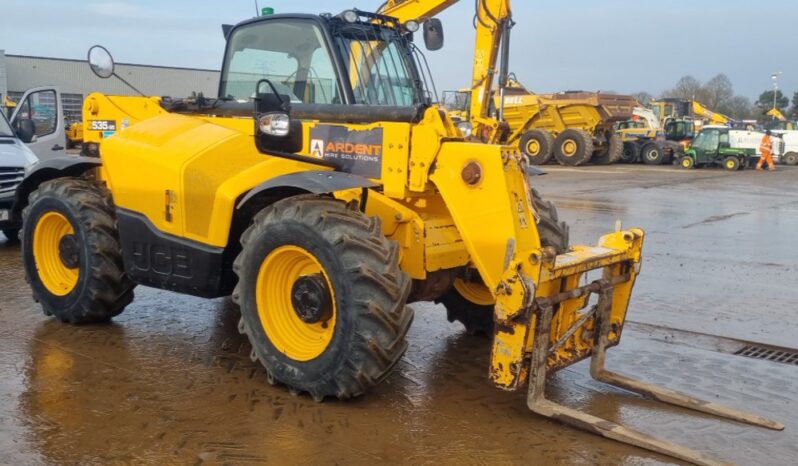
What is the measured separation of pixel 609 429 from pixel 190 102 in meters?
3.98

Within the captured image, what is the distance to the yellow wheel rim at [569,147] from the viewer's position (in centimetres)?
3052

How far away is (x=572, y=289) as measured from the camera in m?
4.57

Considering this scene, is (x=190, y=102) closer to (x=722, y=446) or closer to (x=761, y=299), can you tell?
(x=722, y=446)

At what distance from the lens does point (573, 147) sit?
30531 millimetres

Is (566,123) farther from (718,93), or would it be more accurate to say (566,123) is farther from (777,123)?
(718,93)

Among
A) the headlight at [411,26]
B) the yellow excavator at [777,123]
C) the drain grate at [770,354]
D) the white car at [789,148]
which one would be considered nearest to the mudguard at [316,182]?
the headlight at [411,26]

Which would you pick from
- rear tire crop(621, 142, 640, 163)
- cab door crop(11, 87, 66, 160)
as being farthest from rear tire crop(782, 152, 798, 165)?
cab door crop(11, 87, 66, 160)

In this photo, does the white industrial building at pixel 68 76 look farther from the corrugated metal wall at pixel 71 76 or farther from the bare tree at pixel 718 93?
the bare tree at pixel 718 93

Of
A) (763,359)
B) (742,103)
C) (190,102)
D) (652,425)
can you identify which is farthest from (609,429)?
(742,103)

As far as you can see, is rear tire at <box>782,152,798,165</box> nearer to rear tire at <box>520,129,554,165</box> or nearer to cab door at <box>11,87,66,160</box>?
rear tire at <box>520,129,554,165</box>

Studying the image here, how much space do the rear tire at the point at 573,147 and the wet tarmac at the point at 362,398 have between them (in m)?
22.6

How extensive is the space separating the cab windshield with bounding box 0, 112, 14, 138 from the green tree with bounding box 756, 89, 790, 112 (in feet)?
255

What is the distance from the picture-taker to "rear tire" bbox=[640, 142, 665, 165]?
3388cm

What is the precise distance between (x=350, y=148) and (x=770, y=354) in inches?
142
